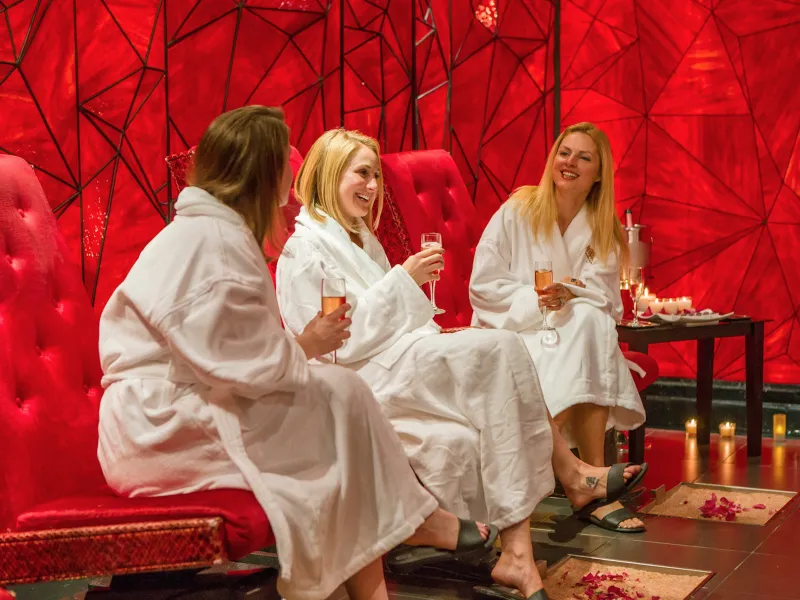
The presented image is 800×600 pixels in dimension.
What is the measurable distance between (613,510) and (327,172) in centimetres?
158

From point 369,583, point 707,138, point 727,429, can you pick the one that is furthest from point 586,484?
point 707,138

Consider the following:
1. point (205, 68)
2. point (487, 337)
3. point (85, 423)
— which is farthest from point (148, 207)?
point (487, 337)

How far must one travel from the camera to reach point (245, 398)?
2.43 metres

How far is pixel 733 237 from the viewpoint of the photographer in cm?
595

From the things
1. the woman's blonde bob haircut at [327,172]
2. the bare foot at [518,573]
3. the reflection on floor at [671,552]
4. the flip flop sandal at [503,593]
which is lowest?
the reflection on floor at [671,552]

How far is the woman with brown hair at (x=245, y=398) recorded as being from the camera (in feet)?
7.69

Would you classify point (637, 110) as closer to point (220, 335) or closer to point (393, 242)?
point (393, 242)

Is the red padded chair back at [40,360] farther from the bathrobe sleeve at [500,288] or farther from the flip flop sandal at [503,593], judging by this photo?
the bathrobe sleeve at [500,288]

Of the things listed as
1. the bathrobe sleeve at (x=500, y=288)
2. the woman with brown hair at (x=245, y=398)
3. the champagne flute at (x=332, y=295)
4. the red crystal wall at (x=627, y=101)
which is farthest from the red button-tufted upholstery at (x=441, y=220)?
the woman with brown hair at (x=245, y=398)

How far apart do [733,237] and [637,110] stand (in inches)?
35.3

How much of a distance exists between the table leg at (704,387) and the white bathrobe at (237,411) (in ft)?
10.6

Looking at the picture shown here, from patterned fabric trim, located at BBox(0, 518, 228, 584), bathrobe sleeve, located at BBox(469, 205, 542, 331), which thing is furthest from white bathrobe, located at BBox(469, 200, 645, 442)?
patterned fabric trim, located at BBox(0, 518, 228, 584)

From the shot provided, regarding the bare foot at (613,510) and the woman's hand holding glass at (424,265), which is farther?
the bare foot at (613,510)

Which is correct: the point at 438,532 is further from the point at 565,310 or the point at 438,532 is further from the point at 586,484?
the point at 565,310
